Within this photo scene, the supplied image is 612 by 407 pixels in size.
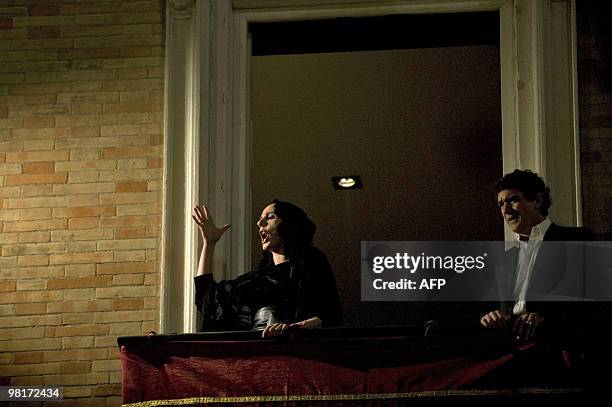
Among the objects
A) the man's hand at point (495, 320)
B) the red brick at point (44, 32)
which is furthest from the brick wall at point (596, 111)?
the red brick at point (44, 32)

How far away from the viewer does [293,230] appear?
652 cm

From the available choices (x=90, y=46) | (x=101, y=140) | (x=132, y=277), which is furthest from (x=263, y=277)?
(x=90, y=46)

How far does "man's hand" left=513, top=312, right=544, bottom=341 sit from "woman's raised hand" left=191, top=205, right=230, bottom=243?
1.93 meters

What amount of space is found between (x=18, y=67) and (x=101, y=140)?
2.37 ft

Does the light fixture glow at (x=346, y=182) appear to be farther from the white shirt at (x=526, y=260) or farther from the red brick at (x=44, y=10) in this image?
the white shirt at (x=526, y=260)

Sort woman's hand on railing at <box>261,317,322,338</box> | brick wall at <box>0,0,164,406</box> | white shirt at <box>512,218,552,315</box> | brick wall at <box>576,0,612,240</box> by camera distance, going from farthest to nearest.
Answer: brick wall at <box>0,0,164,406</box>, brick wall at <box>576,0,612,240</box>, white shirt at <box>512,218,552,315</box>, woman's hand on railing at <box>261,317,322,338</box>

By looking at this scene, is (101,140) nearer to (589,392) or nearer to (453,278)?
(453,278)

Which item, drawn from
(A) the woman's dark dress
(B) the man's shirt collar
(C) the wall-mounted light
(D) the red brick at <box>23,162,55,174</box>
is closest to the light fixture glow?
(C) the wall-mounted light

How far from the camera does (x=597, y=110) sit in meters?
7.18

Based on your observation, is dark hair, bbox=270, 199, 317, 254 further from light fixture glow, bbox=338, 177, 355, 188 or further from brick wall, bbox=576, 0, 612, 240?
light fixture glow, bbox=338, 177, 355, 188

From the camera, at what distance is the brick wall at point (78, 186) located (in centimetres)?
720

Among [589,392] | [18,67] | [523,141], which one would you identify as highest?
[18,67]

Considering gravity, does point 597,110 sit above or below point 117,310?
above

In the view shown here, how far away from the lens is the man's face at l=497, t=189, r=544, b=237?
20.5 ft
